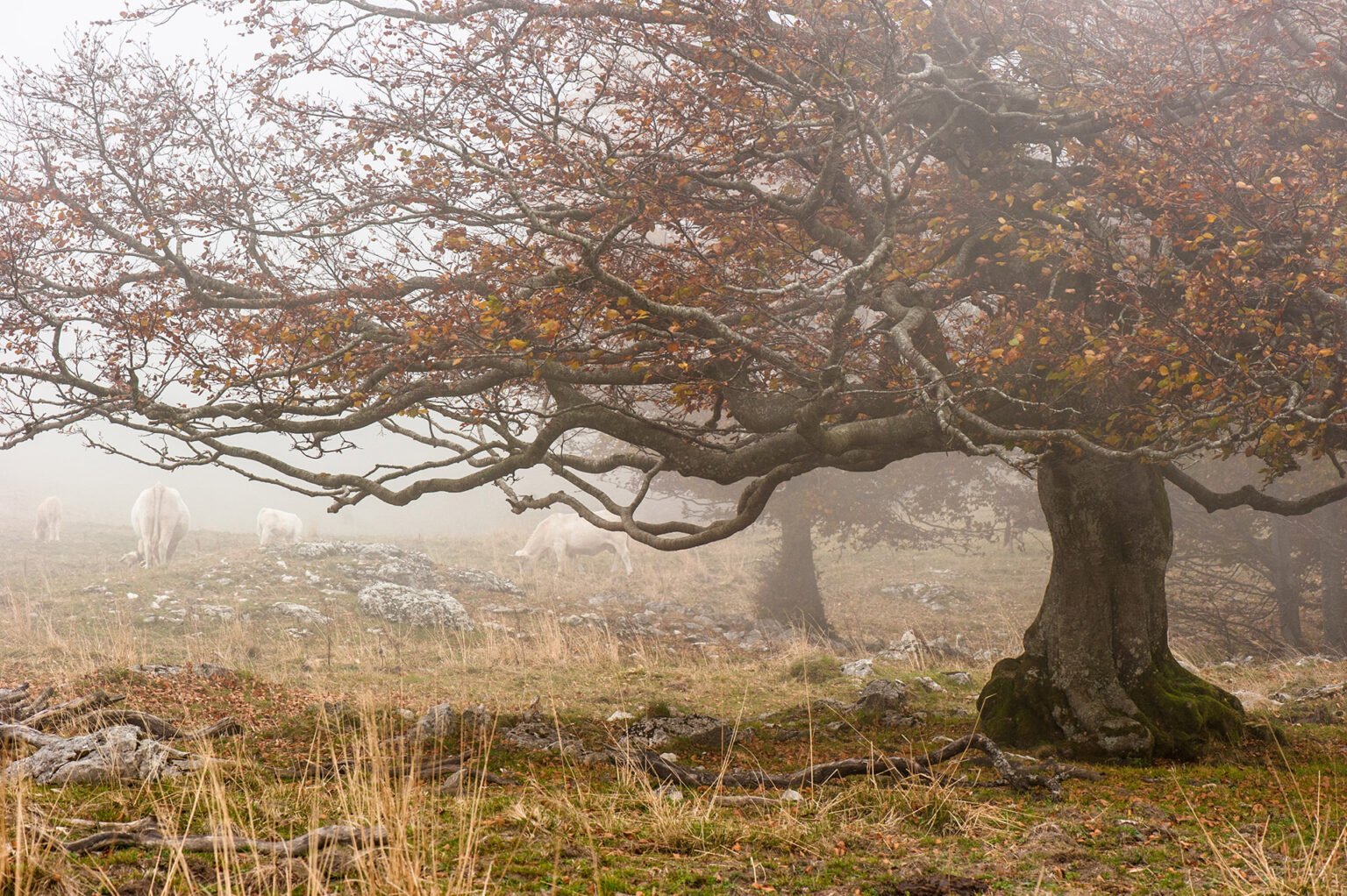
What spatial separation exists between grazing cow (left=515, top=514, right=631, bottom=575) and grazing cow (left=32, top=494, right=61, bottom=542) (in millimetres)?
15797

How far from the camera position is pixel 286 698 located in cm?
955

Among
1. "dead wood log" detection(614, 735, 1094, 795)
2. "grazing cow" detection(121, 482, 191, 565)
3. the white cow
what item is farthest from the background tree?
the white cow

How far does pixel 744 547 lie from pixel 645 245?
24177mm

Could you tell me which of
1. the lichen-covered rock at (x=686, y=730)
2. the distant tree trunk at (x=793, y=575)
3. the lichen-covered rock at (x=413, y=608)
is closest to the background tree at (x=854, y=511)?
the distant tree trunk at (x=793, y=575)

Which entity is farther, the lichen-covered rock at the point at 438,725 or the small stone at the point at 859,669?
the small stone at the point at 859,669

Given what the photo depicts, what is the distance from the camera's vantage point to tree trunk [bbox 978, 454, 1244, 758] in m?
8.59

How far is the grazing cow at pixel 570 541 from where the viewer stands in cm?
2734

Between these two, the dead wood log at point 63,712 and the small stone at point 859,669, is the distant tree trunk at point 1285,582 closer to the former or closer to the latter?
the small stone at point 859,669

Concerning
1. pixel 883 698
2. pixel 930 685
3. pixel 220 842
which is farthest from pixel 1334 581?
pixel 220 842

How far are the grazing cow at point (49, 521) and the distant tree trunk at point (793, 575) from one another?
2351cm

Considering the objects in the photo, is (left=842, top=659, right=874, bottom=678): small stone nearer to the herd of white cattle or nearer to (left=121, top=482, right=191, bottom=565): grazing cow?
the herd of white cattle

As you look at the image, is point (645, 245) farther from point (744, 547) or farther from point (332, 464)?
point (332, 464)

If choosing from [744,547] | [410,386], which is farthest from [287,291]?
[744,547]

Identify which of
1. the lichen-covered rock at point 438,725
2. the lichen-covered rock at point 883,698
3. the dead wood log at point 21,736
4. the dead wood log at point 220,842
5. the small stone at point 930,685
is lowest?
the small stone at point 930,685
